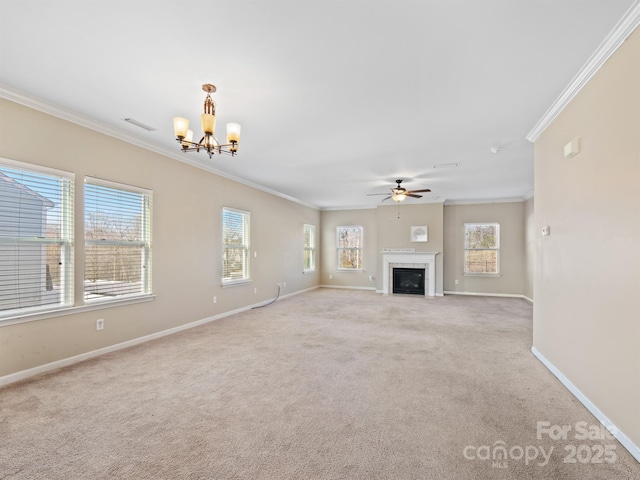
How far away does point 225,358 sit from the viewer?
361cm

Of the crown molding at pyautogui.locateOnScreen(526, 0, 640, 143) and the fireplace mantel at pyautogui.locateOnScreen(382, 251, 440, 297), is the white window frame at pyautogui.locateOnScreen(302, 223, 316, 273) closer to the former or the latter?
the fireplace mantel at pyautogui.locateOnScreen(382, 251, 440, 297)

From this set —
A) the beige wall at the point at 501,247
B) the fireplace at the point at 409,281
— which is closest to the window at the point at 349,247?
the fireplace at the point at 409,281

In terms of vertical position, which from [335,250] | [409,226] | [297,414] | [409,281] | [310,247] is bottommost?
[297,414]

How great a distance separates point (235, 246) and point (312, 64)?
4.34m

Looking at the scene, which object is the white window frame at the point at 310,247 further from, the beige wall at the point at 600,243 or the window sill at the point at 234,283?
the beige wall at the point at 600,243

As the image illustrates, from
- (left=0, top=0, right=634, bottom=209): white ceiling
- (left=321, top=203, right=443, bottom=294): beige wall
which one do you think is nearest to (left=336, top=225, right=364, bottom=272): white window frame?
(left=321, top=203, right=443, bottom=294): beige wall

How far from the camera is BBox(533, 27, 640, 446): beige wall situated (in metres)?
1.96

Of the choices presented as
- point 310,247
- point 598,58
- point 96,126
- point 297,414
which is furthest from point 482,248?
point 96,126

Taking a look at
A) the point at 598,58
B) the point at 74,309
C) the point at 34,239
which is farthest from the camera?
the point at 74,309

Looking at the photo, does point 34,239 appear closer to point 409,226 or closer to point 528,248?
point 409,226

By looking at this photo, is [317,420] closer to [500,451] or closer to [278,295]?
[500,451]

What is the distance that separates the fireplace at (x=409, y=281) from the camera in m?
8.75

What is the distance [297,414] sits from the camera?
240 cm

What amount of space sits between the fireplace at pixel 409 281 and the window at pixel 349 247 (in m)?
1.32
